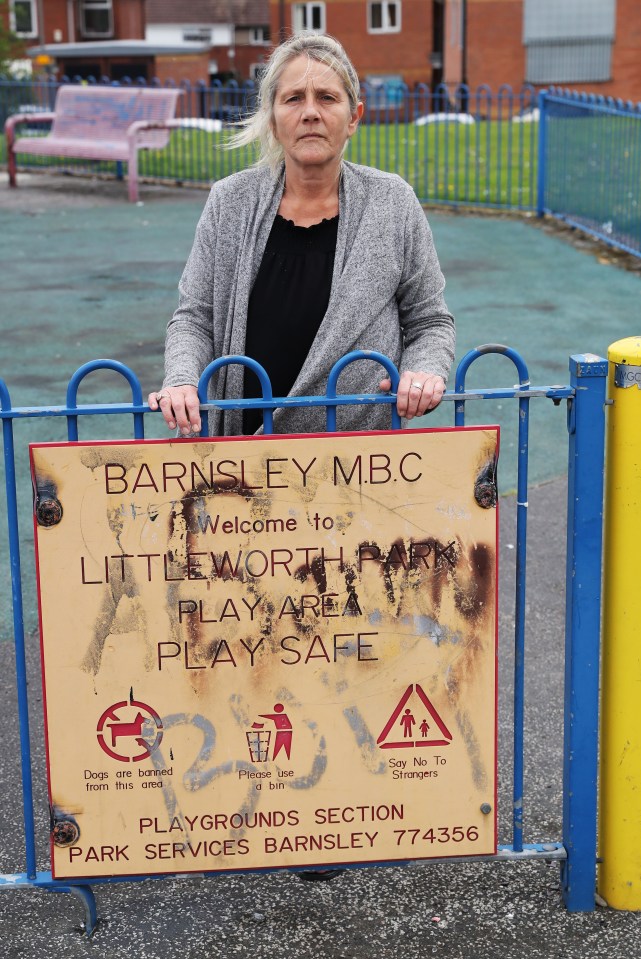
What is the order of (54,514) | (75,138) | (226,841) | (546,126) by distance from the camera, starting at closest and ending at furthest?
(54,514)
(226,841)
(546,126)
(75,138)

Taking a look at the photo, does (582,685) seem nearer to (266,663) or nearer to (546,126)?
(266,663)

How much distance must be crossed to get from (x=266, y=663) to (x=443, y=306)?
102 cm

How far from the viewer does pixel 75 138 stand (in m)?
16.7

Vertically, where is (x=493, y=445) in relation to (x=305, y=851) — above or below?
above

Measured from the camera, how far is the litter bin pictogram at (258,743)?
2.85 m

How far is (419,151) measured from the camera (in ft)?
57.5

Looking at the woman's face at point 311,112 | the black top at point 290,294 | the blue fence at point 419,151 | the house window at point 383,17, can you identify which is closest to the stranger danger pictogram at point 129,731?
the black top at point 290,294

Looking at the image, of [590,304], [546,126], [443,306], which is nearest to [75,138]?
[546,126]

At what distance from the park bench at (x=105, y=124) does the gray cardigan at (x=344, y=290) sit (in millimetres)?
12512

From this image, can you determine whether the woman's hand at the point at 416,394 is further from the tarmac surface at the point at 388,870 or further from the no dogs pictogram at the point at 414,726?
the tarmac surface at the point at 388,870

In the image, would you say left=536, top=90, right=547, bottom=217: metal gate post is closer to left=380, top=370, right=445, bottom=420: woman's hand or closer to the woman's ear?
the woman's ear

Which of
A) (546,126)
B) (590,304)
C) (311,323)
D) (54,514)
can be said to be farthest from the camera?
(546,126)

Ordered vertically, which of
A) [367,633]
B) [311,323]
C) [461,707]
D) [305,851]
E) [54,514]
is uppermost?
[311,323]

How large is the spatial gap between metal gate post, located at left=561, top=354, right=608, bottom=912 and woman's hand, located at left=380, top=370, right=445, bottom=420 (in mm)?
297
